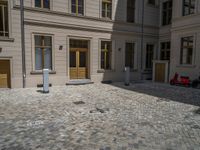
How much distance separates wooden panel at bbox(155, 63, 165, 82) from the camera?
49.0 ft

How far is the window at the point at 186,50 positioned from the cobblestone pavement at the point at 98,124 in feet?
20.4

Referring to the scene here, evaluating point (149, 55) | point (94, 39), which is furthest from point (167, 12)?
point (94, 39)

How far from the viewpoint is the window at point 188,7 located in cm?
1315

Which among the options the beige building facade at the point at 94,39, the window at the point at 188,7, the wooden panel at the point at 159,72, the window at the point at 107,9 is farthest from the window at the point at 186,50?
the window at the point at 107,9

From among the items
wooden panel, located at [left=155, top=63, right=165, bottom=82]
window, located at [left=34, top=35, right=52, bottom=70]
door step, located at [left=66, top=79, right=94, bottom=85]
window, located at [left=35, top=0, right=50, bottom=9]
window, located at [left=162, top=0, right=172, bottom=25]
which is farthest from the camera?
window, located at [left=162, top=0, right=172, bottom=25]

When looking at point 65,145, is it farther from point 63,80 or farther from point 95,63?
point 95,63

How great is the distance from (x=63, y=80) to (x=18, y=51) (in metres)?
3.45

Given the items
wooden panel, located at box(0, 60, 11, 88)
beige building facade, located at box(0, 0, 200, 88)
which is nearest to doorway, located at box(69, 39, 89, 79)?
beige building facade, located at box(0, 0, 200, 88)

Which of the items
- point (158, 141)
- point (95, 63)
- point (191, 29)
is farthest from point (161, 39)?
point (158, 141)

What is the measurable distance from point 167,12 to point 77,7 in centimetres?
840

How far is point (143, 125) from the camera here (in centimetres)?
517

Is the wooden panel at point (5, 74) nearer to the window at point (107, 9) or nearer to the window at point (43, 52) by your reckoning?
the window at point (43, 52)

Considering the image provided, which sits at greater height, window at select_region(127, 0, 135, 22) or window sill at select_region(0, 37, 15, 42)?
window at select_region(127, 0, 135, 22)

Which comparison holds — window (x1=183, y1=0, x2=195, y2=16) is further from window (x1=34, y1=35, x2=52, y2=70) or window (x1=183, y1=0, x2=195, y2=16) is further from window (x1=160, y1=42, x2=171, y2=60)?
window (x1=34, y1=35, x2=52, y2=70)
